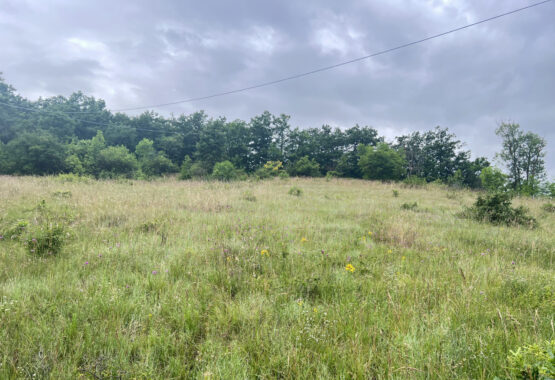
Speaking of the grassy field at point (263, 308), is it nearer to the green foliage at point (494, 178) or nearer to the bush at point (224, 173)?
the bush at point (224, 173)

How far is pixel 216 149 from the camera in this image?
4156 centimetres

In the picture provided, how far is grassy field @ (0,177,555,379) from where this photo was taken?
169cm

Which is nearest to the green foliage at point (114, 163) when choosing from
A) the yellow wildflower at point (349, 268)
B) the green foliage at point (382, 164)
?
the yellow wildflower at point (349, 268)

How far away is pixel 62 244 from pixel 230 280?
3450 mm

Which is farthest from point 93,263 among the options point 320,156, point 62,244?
point 320,156

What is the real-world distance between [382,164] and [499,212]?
38.7m

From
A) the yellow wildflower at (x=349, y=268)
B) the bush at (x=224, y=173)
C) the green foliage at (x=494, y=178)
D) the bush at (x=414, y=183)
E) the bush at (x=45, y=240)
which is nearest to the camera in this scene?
the yellow wildflower at (x=349, y=268)

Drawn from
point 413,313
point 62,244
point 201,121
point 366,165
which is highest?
point 201,121

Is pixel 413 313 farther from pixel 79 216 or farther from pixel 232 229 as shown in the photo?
pixel 79 216

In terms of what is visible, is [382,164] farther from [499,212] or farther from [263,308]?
[263,308]

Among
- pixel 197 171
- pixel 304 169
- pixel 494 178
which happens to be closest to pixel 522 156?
pixel 494 178

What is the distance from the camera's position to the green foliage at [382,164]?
4347 cm

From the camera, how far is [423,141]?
5397 centimetres

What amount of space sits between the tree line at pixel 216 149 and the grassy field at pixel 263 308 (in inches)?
1091
